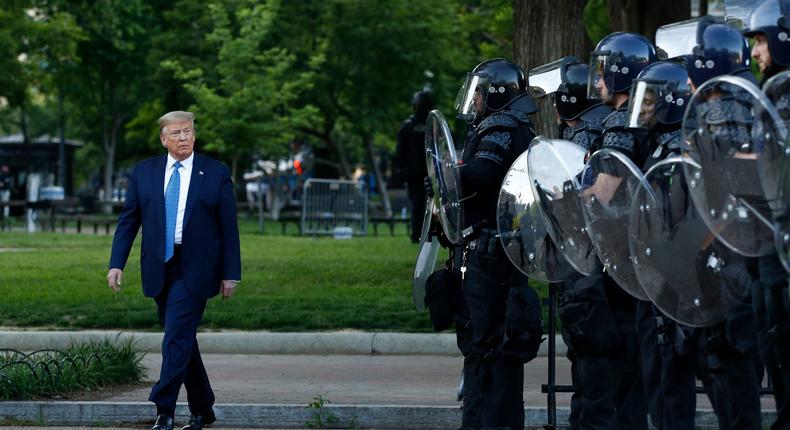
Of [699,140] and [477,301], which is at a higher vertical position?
[699,140]

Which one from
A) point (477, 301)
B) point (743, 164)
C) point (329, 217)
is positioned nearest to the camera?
point (743, 164)

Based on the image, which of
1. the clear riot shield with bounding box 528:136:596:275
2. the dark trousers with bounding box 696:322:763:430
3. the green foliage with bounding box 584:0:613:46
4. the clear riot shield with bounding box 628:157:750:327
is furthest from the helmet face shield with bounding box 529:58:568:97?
the green foliage with bounding box 584:0:613:46

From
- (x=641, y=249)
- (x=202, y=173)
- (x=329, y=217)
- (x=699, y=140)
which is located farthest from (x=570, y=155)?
(x=329, y=217)

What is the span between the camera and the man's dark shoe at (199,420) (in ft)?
27.9

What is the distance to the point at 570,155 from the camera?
6926 mm

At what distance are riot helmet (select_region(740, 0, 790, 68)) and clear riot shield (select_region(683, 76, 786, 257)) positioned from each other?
18.5 inches

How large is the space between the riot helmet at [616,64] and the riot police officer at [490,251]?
0.62 metres

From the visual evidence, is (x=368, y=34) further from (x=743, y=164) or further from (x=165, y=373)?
(x=743, y=164)

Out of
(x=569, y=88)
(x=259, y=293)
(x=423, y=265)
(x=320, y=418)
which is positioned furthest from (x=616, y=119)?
(x=259, y=293)

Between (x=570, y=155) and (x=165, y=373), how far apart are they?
2.63 metres

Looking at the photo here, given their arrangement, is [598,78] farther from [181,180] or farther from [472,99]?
[181,180]

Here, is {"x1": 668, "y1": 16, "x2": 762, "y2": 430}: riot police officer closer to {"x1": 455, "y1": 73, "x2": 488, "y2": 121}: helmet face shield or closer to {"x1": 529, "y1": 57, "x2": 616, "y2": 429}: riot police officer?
{"x1": 529, "y1": 57, "x2": 616, "y2": 429}: riot police officer

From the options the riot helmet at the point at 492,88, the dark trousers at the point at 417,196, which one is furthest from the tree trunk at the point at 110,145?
the riot helmet at the point at 492,88

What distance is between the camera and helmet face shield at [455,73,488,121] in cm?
774
